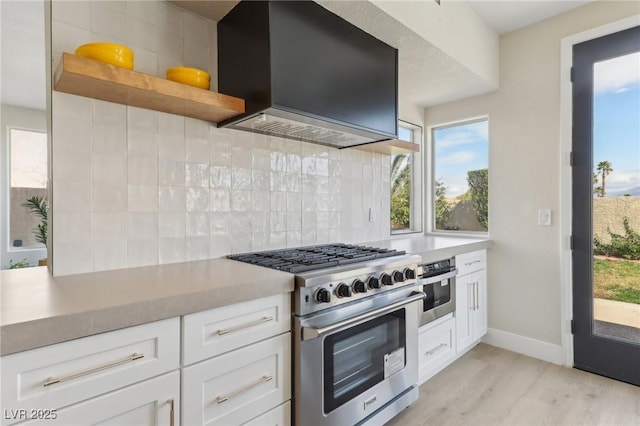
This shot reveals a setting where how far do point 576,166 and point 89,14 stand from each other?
305 cm

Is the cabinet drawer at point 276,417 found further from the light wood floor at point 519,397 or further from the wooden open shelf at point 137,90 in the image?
the wooden open shelf at point 137,90

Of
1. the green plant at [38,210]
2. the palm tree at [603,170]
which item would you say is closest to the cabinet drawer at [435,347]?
the palm tree at [603,170]

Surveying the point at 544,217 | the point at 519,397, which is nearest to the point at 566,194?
the point at 544,217

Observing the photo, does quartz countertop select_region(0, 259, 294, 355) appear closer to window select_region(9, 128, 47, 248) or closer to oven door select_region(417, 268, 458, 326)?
oven door select_region(417, 268, 458, 326)

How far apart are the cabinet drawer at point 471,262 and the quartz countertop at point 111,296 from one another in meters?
1.65

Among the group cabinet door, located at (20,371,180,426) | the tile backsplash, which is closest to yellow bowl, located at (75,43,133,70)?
the tile backsplash

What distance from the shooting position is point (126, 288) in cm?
112

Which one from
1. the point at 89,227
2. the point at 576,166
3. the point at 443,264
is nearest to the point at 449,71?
the point at 576,166

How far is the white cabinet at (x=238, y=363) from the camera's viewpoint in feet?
3.56

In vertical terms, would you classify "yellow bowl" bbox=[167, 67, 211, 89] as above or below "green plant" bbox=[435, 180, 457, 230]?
above

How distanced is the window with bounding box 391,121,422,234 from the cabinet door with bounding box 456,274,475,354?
0.81m

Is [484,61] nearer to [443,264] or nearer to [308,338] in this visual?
[443,264]

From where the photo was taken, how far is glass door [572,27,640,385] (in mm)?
2232

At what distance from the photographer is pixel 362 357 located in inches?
64.0
